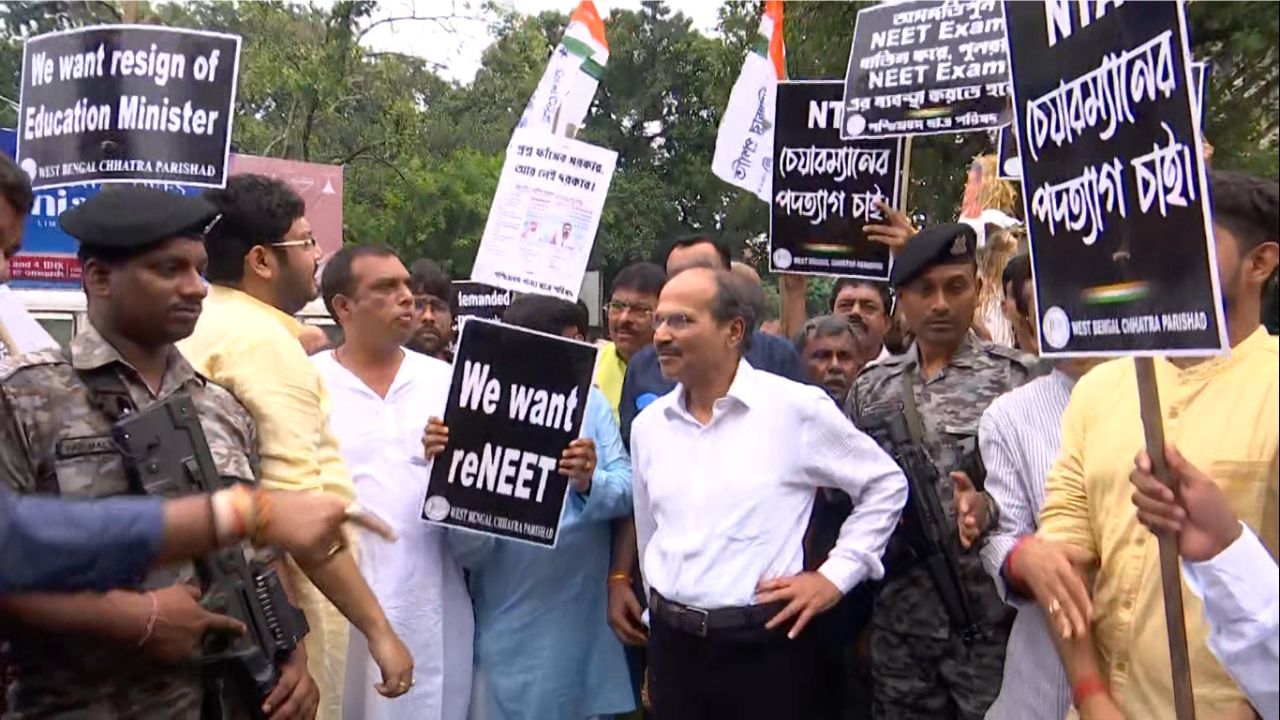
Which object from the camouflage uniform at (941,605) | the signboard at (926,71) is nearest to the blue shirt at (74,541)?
the camouflage uniform at (941,605)

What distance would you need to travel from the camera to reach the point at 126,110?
200 inches

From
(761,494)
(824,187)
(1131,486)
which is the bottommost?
(761,494)

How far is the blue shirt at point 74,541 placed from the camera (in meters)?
2.07

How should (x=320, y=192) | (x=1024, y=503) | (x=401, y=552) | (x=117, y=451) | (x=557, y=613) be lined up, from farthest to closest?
(x=320, y=192), (x=557, y=613), (x=401, y=552), (x=1024, y=503), (x=117, y=451)

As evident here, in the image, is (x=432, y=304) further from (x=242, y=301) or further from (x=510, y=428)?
(x=242, y=301)

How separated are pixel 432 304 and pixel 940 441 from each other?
431cm

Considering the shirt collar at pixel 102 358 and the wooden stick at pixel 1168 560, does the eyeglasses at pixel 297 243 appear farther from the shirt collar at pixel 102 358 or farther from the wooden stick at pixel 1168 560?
the wooden stick at pixel 1168 560

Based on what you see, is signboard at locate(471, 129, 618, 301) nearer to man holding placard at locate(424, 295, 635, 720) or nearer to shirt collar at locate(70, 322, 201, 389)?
man holding placard at locate(424, 295, 635, 720)

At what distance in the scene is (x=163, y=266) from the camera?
2.77 m

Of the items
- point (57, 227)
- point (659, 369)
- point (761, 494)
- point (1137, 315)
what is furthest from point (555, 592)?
point (57, 227)

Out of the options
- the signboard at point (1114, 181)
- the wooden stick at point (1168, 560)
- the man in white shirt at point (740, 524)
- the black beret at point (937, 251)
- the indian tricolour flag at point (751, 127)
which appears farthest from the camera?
the indian tricolour flag at point (751, 127)

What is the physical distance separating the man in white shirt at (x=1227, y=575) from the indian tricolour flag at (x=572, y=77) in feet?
14.1

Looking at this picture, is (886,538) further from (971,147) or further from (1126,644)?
(971,147)

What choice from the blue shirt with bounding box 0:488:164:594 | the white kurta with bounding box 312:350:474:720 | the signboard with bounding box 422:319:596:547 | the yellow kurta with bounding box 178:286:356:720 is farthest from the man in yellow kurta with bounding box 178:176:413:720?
the signboard with bounding box 422:319:596:547
